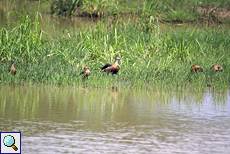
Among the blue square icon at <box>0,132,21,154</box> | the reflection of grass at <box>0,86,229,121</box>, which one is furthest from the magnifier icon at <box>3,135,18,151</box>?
the reflection of grass at <box>0,86,229,121</box>

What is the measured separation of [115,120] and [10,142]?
183 centimetres

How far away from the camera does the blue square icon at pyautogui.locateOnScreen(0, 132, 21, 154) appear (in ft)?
17.1

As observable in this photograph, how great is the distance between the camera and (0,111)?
7074mm

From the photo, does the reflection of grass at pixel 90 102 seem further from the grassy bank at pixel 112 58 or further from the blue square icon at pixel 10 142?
the blue square icon at pixel 10 142

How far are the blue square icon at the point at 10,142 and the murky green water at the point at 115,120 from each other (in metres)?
0.08

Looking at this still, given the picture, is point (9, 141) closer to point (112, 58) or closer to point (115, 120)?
point (115, 120)

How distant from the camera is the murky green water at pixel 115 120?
542 centimetres

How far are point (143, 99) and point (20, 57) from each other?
390 centimetres

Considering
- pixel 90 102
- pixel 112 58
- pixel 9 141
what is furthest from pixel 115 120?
pixel 112 58

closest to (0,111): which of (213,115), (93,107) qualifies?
(93,107)

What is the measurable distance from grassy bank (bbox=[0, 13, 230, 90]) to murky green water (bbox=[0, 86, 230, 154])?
67 centimetres

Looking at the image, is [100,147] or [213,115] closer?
[100,147]

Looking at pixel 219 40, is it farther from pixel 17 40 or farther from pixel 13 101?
pixel 13 101

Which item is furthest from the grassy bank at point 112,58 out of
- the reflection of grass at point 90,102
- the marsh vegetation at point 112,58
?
the reflection of grass at point 90,102
